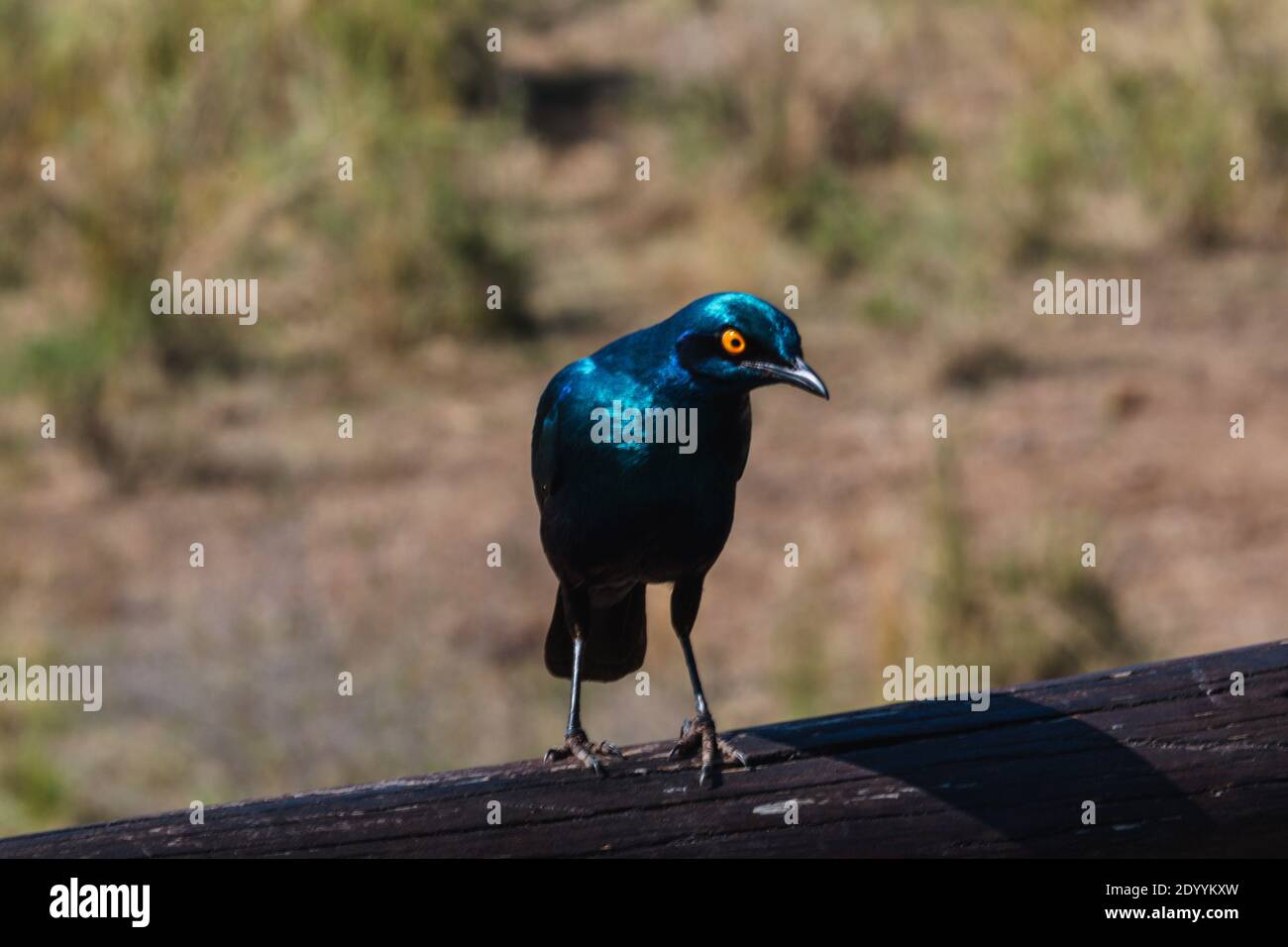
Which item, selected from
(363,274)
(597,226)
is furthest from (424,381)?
(597,226)

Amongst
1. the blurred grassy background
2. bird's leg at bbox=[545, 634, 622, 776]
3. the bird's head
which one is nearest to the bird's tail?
bird's leg at bbox=[545, 634, 622, 776]

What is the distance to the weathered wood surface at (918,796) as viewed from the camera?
236 cm

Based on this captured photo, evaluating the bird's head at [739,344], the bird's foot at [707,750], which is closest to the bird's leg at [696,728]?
the bird's foot at [707,750]

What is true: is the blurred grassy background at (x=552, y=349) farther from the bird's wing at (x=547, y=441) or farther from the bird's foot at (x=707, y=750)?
the bird's foot at (x=707, y=750)

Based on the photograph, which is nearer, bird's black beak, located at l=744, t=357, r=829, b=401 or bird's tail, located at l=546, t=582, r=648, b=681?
bird's black beak, located at l=744, t=357, r=829, b=401

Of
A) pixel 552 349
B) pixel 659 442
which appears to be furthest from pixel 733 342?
pixel 552 349

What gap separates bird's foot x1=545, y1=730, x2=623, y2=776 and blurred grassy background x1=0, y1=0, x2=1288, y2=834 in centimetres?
342

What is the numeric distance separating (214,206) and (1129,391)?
4.68 meters

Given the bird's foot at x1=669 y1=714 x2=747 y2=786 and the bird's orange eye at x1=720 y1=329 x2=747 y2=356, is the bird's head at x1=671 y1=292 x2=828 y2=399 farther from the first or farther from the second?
the bird's foot at x1=669 y1=714 x2=747 y2=786

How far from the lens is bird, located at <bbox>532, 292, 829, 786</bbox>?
303 centimetres

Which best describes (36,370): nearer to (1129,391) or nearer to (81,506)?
(81,506)

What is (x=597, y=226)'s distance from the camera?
1114 cm
